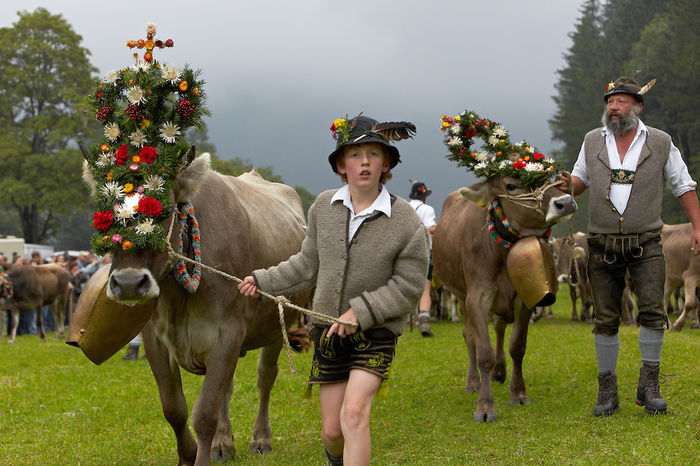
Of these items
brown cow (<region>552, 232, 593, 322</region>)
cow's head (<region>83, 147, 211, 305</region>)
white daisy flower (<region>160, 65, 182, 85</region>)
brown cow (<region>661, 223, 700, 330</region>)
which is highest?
white daisy flower (<region>160, 65, 182, 85</region>)

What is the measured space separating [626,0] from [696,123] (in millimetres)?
24307

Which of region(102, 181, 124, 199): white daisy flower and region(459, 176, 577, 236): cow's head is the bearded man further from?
region(102, 181, 124, 199): white daisy flower

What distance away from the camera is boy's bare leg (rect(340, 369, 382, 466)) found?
381 cm

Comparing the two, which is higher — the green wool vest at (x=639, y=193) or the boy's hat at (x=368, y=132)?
the boy's hat at (x=368, y=132)

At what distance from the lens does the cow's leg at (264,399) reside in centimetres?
639

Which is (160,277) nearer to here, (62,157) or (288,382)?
(288,382)

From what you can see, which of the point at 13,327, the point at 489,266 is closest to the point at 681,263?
the point at 489,266

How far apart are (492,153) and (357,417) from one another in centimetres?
395

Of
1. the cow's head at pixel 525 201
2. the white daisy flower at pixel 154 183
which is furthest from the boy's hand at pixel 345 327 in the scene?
the cow's head at pixel 525 201

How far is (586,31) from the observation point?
65.6m

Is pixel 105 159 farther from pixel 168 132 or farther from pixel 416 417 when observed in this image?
pixel 416 417

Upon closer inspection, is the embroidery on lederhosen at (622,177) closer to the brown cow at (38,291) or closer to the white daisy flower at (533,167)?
the white daisy flower at (533,167)

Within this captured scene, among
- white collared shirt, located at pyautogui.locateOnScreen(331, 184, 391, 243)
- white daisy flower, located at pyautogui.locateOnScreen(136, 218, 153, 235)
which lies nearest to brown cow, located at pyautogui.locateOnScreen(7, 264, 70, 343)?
white daisy flower, located at pyautogui.locateOnScreen(136, 218, 153, 235)

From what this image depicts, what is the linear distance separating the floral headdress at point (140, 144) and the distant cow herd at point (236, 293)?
0.15 meters
